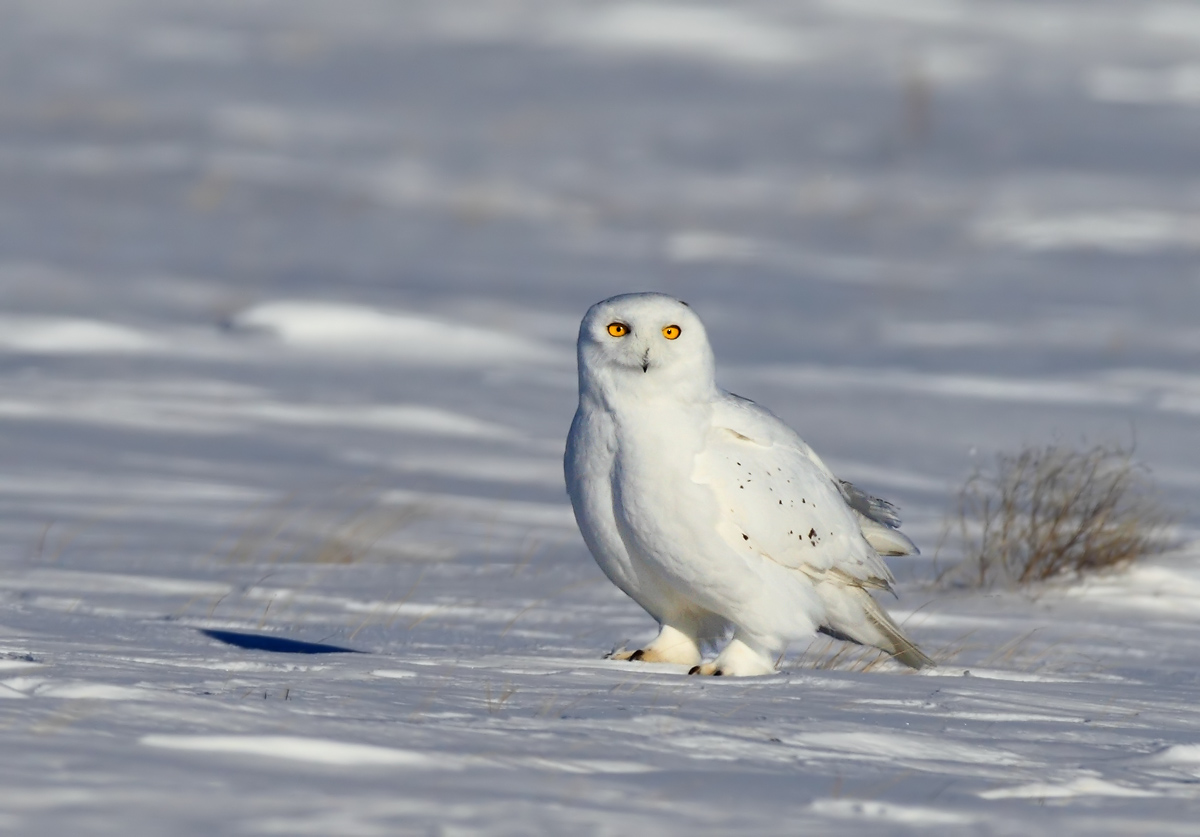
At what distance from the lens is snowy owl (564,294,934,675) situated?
4.12 meters

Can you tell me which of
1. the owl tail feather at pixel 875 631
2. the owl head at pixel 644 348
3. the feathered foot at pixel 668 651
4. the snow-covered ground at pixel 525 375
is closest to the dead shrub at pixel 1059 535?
the snow-covered ground at pixel 525 375

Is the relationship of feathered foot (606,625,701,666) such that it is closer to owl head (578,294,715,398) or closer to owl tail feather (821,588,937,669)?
owl tail feather (821,588,937,669)

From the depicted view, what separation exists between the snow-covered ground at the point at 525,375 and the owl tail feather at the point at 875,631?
188 mm

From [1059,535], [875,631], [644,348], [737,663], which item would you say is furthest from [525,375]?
[644,348]

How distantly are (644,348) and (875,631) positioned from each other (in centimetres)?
109

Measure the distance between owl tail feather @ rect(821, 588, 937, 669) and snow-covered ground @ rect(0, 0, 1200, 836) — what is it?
188 millimetres

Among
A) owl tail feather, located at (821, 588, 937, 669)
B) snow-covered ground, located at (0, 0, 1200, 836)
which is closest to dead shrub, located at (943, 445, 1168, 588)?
snow-covered ground, located at (0, 0, 1200, 836)

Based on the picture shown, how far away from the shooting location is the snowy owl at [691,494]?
4117 millimetres

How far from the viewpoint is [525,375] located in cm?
1231

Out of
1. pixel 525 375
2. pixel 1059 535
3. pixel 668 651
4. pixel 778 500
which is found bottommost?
pixel 668 651

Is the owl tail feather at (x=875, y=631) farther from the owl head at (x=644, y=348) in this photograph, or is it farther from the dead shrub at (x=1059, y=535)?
the dead shrub at (x=1059, y=535)

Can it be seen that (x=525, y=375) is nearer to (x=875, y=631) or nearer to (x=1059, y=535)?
(x=1059, y=535)

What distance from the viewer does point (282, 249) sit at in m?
18.5

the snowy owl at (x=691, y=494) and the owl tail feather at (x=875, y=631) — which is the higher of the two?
the snowy owl at (x=691, y=494)
